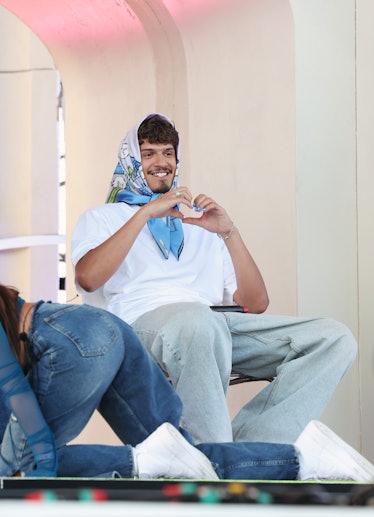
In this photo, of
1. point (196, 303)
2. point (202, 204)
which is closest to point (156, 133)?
point (202, 204)

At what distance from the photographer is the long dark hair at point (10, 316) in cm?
228

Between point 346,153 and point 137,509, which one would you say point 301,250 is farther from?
point 137,509

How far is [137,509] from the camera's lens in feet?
3.56

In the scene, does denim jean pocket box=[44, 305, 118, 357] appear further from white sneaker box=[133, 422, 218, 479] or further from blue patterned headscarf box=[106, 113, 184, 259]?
blue patterned headscarf box=[106, 113, 184, 259]

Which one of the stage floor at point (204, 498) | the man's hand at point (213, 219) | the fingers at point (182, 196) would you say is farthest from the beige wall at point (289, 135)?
the stage floor at point (204, 498)

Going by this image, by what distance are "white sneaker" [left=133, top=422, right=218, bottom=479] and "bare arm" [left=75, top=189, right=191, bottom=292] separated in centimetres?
84

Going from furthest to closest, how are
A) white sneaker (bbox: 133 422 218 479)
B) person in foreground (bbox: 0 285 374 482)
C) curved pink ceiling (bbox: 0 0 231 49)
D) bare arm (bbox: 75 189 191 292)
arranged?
curved pink ceiling (bbox: 0 0 231 49)
bare arm (bbox: 75 189 191 292)
white sneaker (bbox: 133 422 218 479)
person in foreground (bbox: 0 285 374 482)

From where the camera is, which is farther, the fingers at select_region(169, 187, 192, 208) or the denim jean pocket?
the fingers at select_region(169, 187, 192, 208)

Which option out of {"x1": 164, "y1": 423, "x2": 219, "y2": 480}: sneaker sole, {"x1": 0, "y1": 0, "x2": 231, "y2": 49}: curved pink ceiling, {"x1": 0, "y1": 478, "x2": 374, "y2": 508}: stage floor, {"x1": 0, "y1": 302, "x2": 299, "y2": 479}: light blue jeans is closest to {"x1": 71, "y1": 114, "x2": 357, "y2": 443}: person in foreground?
→ {"x1": 0, "y1": 302, "x2": 299, "y2": 479}: light blue jeans

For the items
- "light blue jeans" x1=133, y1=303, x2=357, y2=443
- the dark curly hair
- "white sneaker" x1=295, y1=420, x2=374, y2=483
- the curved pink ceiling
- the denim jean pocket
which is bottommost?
"white sneaker" x1=295, y1=420, x2=374, y2=483

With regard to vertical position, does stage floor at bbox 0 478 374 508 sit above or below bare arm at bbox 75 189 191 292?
below

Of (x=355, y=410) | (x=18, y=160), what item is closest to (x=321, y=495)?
(x=355, y=410)

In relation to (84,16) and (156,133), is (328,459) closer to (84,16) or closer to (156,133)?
(156,133)

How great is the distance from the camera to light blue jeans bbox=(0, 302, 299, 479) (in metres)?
2.32
